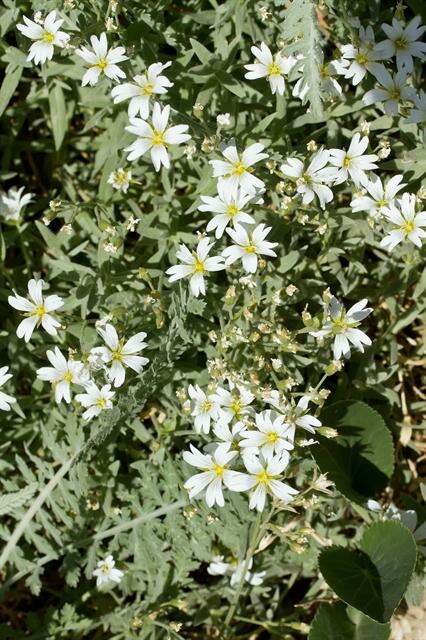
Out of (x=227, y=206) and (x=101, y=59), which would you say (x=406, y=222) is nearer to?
(x=227, y=206)

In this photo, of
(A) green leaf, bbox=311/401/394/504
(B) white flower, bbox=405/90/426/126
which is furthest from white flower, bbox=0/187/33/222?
(B) white flower, bbox=405/90/426/126

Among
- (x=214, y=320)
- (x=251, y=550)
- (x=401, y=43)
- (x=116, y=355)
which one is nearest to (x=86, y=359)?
(x=116, y=355)

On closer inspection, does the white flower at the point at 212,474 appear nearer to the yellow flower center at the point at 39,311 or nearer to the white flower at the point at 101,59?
the yellow flower center at the point at 39,311

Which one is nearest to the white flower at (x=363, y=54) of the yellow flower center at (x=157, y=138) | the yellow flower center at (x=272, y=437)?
the yellow flower center at (x=157, y=138)

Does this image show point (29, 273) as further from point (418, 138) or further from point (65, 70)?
point (418, 138)

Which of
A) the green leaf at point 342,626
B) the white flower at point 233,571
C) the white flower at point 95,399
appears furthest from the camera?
the white flower at point 233,571

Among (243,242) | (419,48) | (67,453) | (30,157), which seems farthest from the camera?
(30,157)

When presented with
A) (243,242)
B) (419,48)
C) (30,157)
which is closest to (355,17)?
(419,48)
